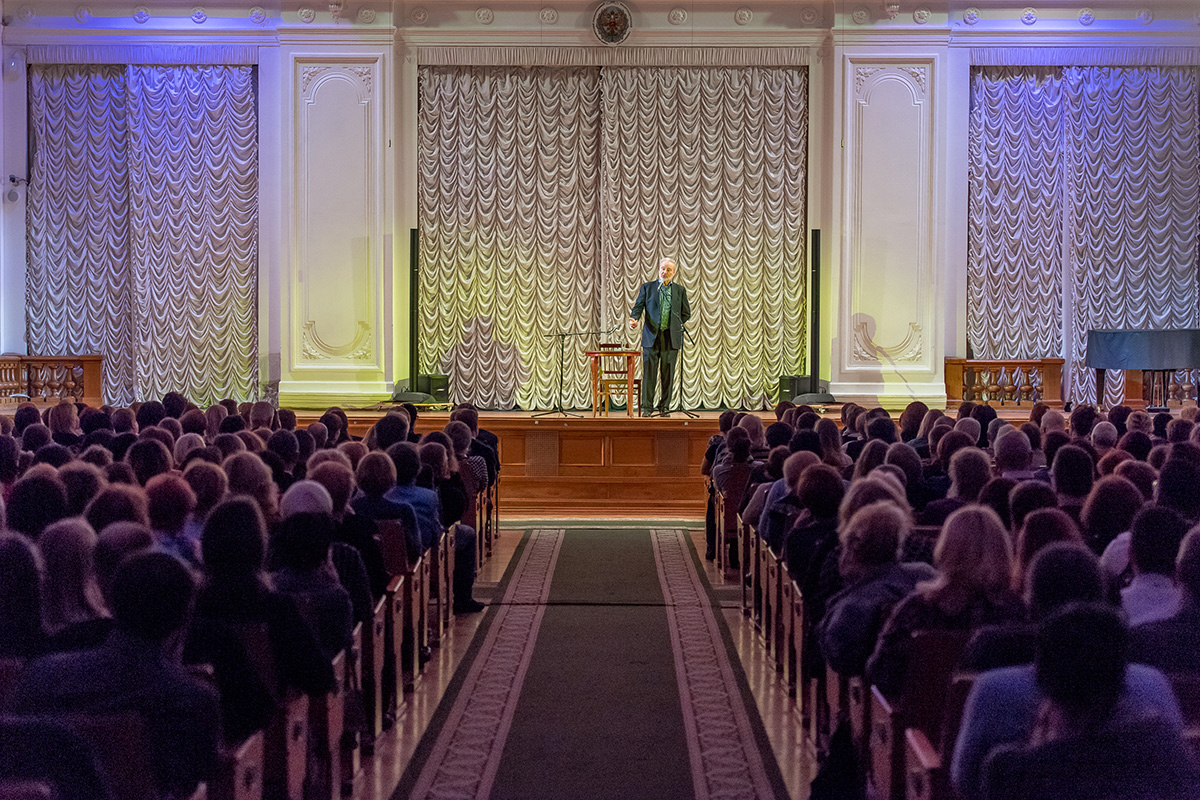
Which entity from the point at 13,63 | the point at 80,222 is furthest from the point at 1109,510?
the point at 13,63

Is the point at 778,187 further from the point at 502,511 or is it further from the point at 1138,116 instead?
the point at 502,511

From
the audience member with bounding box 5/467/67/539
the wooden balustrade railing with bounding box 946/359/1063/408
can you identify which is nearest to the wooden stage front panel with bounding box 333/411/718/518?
the wooden balustrade railing with bounding box 946/359/1063/408

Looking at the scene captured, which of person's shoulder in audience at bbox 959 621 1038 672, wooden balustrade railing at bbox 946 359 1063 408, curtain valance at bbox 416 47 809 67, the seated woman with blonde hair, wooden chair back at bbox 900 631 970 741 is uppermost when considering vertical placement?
curtain valance at bbox 416 47 809 67

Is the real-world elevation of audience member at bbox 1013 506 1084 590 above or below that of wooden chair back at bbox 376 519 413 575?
above

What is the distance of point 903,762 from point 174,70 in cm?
1239

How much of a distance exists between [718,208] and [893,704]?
10737 mm

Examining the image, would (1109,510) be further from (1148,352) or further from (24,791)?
(1148,352)

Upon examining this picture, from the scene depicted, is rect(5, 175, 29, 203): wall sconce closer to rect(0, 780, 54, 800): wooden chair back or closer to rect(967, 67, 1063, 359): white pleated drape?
rect(967, 67, 1063, 359): white pleated drape

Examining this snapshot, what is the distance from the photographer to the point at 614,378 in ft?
44.0

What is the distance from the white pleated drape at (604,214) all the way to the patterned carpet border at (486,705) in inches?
261

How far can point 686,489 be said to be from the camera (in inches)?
415

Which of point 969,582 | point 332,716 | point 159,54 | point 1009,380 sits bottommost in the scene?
point 332,716

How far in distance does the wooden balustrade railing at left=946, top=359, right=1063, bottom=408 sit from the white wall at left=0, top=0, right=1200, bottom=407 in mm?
355

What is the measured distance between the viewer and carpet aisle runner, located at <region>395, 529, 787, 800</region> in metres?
3.81
